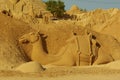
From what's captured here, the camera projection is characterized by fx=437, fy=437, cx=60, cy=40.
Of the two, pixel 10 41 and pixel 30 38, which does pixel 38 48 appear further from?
pixel 10 41

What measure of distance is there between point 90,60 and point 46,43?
10.1ft

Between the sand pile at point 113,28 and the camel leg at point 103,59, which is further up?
the sand pile at point 113,28

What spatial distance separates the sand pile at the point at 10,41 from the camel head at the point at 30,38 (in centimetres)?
37

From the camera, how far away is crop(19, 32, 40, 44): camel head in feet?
87.8

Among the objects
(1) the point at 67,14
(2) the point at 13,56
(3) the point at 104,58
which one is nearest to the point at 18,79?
(2) the point at 13,56

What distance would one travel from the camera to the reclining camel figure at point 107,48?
28078 millimetres

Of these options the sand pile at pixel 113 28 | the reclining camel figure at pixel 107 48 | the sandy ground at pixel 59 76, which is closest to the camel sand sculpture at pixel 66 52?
the reclining camel figure at pixel 107 48

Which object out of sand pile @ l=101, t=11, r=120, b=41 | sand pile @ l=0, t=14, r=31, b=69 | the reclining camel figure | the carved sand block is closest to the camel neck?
sand pile @ l=0, t=14, r=31, b=69

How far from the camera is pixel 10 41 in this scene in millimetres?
25875

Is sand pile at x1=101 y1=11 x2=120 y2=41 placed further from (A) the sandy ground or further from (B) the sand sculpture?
(A) the sandy ground

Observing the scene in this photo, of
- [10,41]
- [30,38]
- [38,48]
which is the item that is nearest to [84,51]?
[38,48]

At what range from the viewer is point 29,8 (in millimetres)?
48031

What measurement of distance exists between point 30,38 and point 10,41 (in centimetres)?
164

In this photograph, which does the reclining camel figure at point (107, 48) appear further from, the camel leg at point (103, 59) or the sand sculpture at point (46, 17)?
the sand sculpture at point (46, 17)
